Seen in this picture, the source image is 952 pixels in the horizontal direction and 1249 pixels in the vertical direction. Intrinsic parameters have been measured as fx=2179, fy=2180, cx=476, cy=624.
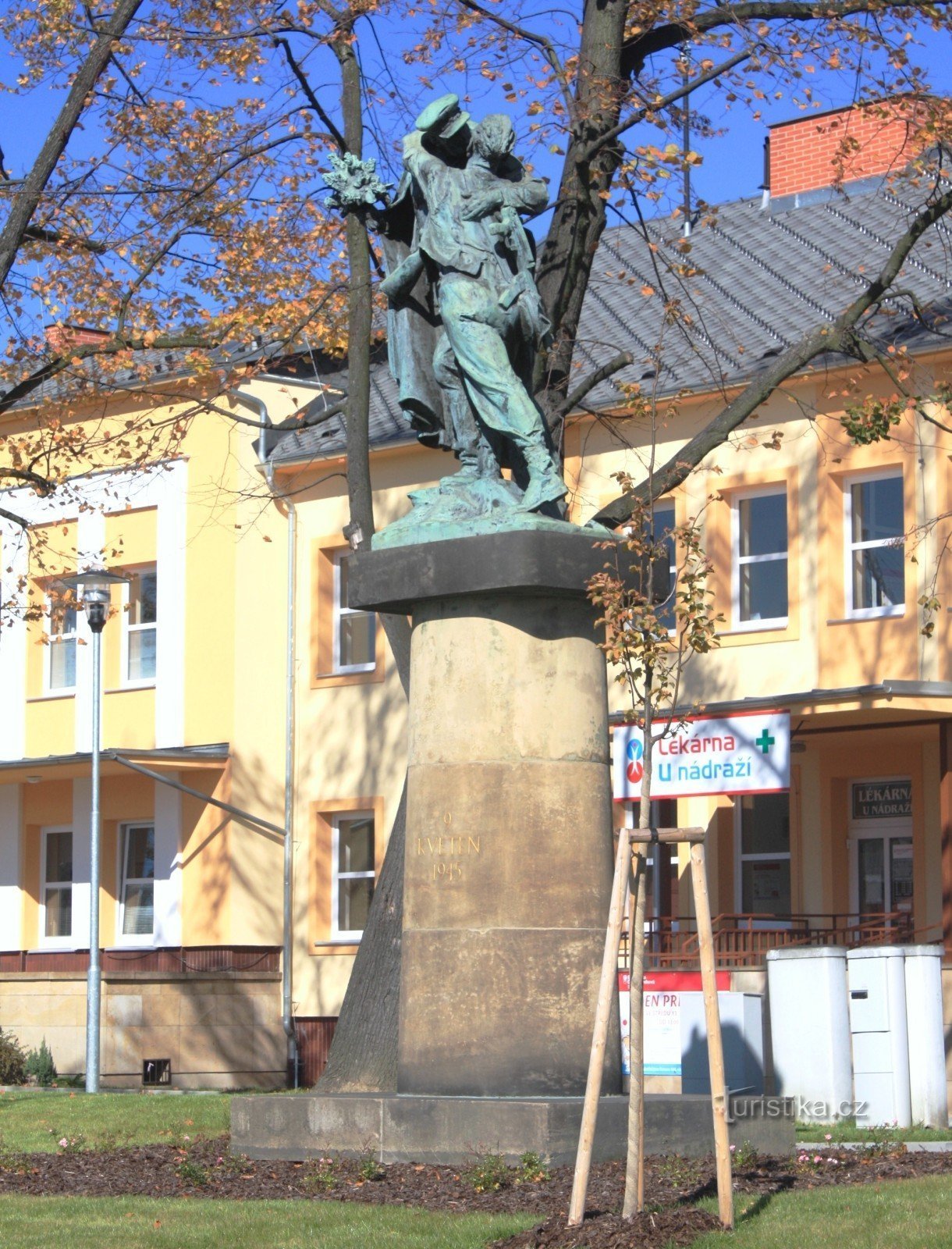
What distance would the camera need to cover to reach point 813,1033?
1723 centimetres

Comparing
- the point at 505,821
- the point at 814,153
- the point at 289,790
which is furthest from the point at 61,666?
the point at 505,821

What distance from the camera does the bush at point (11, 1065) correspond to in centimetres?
2747

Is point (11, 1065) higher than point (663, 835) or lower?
lower

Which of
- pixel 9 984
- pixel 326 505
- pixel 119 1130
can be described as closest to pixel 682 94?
pixel 119 1130

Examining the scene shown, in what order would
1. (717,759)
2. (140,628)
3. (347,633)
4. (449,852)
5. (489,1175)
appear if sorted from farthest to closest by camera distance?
(140,628)
(347,633)
(717,759)
(449,852)
(489,1175)

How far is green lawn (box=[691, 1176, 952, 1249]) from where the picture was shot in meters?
8.43

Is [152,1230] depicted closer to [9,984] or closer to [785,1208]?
[785,1208]

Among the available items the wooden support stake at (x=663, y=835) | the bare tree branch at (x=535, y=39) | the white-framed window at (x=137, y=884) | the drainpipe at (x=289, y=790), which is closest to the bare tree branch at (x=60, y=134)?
the bare tree branch at (x=535, y=39)

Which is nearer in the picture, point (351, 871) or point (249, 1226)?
point (249, 1226)

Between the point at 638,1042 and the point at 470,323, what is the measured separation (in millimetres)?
4472

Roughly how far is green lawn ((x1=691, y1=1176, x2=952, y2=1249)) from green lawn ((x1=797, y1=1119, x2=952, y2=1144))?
369 centimetres

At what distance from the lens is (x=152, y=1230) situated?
9.10 meters

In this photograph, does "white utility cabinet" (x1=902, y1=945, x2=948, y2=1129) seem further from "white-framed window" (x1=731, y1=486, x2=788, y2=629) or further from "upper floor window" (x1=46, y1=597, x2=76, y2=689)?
"upper floor window" (x1=46, y1=597, x2=76, y2=689)

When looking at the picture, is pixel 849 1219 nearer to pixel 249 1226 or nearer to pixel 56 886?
pixel 249 1226
